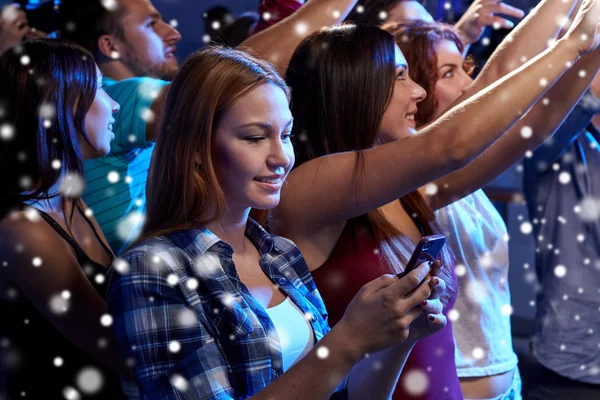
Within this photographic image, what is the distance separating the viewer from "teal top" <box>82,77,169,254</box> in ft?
5.63

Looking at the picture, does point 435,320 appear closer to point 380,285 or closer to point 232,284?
point 380,285

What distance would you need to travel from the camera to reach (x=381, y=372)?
117 cm

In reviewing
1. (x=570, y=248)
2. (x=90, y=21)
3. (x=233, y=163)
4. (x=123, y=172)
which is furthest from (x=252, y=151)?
(x=90, y=21)

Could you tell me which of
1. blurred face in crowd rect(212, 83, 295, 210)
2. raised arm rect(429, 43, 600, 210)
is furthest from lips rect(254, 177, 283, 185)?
raised arm rect(429, 43, 600, 210)

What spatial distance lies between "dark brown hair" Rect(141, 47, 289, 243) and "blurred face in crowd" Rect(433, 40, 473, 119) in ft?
2.83

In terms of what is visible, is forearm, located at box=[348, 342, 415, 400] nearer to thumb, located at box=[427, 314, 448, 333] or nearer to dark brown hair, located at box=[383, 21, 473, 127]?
thumb, located at box=[427, 314, 448, 333]

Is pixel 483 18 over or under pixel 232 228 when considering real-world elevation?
over

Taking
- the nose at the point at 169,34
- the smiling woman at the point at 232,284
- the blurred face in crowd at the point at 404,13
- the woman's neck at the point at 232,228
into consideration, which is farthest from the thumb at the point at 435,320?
the nose at the point at 169,34

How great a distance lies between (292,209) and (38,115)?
53 centimetres

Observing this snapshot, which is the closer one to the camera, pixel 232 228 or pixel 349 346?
pixel 349 346

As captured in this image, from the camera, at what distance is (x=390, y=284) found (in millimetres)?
970

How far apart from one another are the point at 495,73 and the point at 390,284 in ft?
2.91

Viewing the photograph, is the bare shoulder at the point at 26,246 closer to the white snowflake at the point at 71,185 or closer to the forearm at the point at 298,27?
the white snowflake at the point at 71,185

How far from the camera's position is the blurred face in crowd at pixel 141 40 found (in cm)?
210
